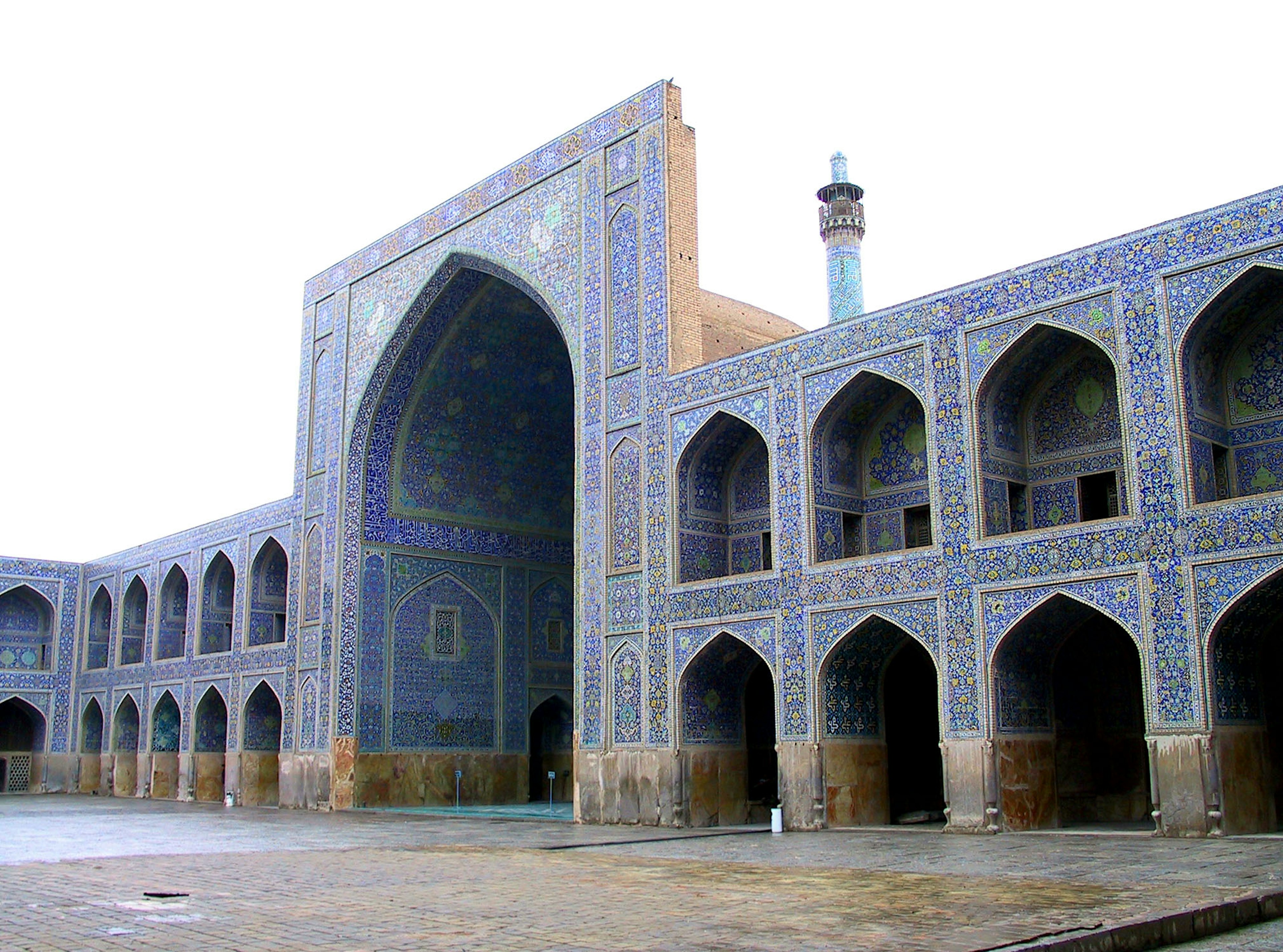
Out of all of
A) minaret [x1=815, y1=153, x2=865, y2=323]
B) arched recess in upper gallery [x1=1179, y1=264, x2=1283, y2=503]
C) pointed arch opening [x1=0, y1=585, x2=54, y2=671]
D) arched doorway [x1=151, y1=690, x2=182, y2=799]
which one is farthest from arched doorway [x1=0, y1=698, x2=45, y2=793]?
arched recess in upper gallery [x1=1179, y1=264, x2=1283, y2=503]

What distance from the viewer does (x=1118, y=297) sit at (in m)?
10.2

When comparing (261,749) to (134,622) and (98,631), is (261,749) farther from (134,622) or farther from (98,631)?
(98,631)

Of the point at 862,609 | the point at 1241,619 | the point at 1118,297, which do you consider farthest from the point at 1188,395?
the point at 862,609

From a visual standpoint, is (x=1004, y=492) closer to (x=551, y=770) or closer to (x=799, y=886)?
(x=799, y=886)

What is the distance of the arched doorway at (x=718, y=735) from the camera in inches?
508

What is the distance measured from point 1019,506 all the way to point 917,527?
1179mm

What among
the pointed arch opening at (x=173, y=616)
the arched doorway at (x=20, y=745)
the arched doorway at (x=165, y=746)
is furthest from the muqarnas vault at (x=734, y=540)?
the arched doorway at (x=20, y=745)

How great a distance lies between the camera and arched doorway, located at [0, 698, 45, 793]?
26078 millimetres

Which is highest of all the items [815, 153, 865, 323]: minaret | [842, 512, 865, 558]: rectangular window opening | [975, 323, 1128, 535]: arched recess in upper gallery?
[815, 153, 865, 323]: minaret

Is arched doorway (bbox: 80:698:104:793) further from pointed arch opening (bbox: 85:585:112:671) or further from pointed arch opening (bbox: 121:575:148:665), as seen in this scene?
pointed arch opening (bbox: 121:575:148:665)

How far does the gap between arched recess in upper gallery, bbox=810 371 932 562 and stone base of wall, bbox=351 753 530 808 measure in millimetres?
8067

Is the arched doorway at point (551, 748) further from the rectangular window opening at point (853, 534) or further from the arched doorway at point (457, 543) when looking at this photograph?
the rectangular window opening at point (853, 534)

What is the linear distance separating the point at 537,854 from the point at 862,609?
408 centimetres

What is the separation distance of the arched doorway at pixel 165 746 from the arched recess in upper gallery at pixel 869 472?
14515mm
